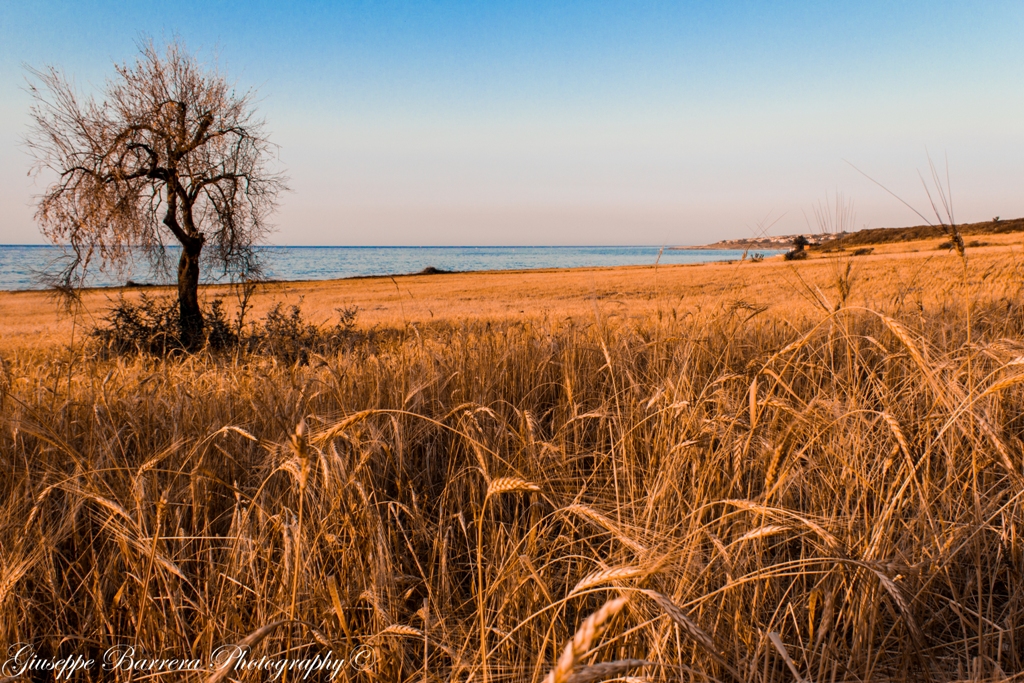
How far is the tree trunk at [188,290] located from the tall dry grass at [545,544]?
7.25 m

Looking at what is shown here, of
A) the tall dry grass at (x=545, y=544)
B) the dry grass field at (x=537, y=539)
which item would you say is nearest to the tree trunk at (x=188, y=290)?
the dry grass field at (x=537, y=539)

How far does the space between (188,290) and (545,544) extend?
9747 millimetres

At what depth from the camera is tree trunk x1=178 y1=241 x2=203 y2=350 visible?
370 inches

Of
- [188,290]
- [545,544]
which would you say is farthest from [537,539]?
[188,290]

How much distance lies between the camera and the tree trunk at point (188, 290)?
939 centimetres

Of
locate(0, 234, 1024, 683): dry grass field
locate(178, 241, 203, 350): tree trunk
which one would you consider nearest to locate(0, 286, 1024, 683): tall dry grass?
locate(0, 234, 1024, 683): dry grass field

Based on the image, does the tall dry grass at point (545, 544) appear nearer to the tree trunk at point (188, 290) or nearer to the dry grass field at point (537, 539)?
the dry grass field at point (537, 539)

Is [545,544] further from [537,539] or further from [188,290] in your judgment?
[188,290]

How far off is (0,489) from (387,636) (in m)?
1.83

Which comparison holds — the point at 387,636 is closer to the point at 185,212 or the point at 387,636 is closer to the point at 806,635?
the point at 806,635

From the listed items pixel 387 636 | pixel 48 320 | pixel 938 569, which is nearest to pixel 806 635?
pixel 938 569

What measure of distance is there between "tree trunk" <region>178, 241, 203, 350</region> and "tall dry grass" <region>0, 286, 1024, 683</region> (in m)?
7.25

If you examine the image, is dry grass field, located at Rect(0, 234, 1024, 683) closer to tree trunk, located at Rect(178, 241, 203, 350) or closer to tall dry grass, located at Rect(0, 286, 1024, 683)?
tall dry grass, located at Rect(0, 286, 1024, 683)

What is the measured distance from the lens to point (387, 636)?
1.31 m
